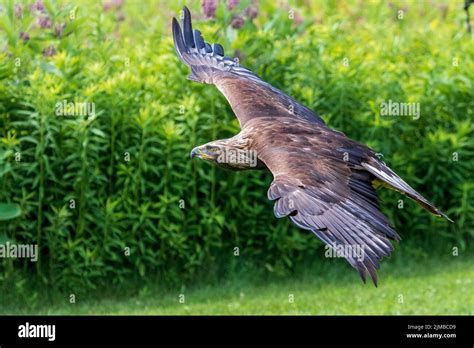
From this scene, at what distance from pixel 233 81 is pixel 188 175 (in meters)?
1.65

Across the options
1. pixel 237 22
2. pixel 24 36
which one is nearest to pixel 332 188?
pixel 237 22

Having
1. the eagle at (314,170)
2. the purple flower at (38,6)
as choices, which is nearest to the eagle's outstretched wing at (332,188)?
the eagle at (314,170)

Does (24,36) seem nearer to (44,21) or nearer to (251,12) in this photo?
(44,21)

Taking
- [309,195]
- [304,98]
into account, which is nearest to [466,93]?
[304,98]

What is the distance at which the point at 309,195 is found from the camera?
22.1 feet

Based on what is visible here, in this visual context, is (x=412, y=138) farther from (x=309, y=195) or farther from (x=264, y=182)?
(x=309, y=195)

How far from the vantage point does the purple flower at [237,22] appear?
10.9 meters

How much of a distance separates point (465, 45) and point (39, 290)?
5.35m

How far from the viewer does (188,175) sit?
33.8 ft

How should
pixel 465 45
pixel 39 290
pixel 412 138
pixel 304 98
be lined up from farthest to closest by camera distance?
pixel 465 45, pixel 412 138, pixel 304 98, pixel 39 290

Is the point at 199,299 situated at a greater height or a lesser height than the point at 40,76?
lesser

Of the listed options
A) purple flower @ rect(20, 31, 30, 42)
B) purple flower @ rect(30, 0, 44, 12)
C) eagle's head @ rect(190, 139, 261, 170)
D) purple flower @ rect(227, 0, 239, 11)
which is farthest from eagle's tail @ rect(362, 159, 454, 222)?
purple flower @ rect(30, 0, 44, 12)

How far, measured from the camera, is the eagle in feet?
21.3

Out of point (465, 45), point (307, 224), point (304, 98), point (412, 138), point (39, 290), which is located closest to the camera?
point (307, 224)
